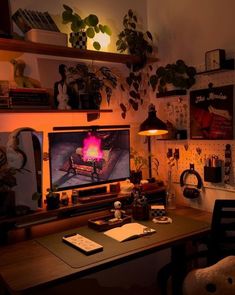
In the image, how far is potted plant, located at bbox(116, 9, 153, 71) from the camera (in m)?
2.63

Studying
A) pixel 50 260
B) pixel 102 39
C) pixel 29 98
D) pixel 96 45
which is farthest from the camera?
pixel 102 39

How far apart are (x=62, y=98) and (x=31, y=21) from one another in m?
0.53

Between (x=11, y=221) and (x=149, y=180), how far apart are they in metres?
1.21

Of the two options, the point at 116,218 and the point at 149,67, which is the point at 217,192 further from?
the point at 149,67

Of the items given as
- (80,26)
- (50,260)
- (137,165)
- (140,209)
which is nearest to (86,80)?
(80,26)

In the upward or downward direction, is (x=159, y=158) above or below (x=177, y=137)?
below

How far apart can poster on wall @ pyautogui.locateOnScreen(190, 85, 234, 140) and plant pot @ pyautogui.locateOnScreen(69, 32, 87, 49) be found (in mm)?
882

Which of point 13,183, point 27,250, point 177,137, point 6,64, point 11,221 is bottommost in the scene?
point 27,250

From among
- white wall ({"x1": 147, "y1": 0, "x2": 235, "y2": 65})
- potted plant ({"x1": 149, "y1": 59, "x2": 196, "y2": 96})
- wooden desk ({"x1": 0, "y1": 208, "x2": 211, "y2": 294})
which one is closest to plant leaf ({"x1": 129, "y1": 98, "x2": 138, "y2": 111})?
potted plant ({"x1": 149, "y1": 59, "x2": 196, "y2": 96})

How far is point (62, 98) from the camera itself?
2.29 meters

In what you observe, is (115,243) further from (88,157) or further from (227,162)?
(227,162)

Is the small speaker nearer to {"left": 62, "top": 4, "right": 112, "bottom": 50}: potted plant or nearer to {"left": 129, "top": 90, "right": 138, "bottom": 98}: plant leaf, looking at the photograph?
{"left": 129, "top": 90, "right": 138, "bottom": 98}: plant leaf

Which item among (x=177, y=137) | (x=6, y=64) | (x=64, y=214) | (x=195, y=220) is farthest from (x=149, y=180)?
(x=6, y=64)

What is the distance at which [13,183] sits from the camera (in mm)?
1950
